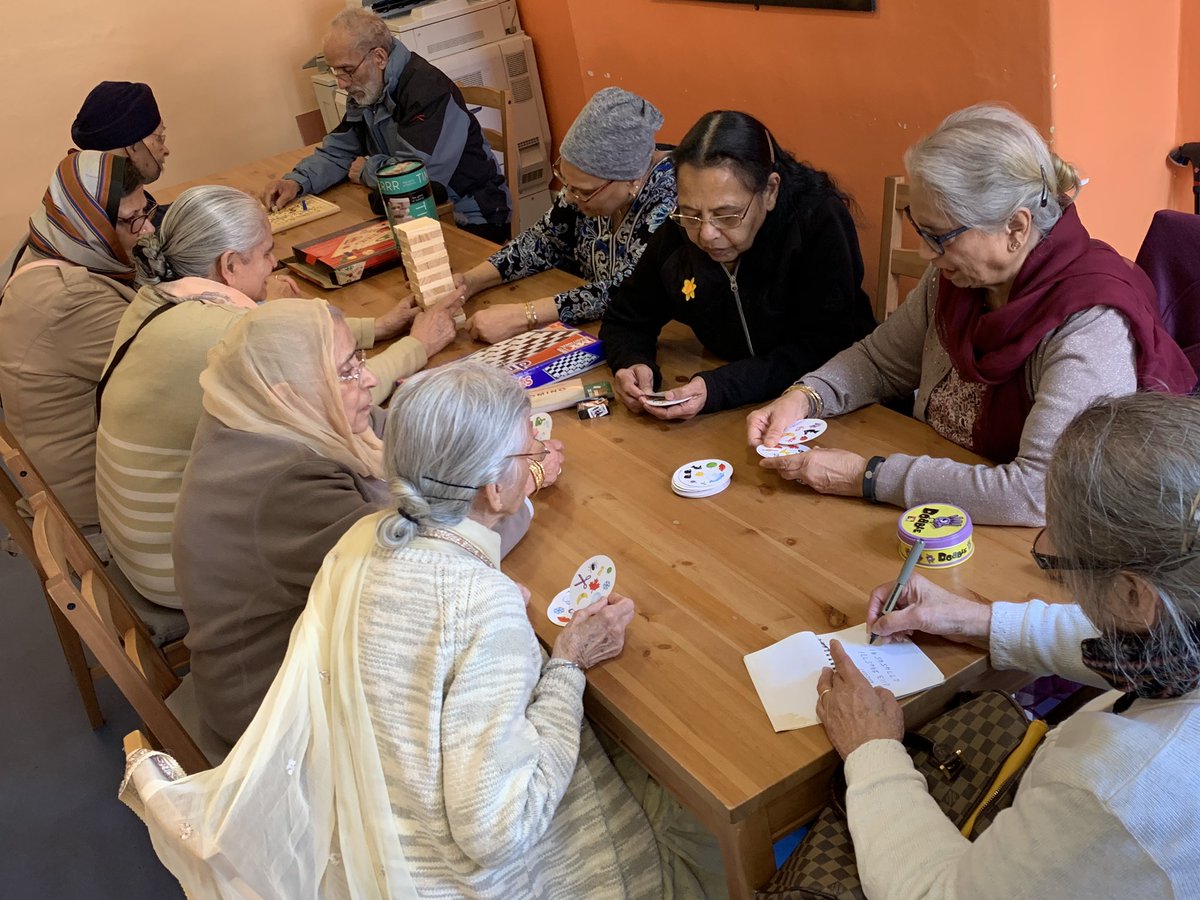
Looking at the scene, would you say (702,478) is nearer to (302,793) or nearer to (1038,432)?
(1038,432)

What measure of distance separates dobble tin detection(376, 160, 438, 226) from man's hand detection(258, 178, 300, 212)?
3.63 ft

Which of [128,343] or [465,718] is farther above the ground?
[128,343]

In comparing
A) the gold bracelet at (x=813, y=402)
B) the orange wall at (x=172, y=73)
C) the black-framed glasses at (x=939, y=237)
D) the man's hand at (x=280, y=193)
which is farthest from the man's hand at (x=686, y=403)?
the orange wall at (x=172, y=73)

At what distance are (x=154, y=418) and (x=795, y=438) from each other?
54.9 inches

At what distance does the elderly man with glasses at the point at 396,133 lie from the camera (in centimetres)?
398

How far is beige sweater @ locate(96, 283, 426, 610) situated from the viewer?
234cm

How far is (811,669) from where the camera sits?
152 centimetres

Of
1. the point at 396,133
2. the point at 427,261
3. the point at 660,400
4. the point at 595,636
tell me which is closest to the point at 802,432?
the point at 660,400

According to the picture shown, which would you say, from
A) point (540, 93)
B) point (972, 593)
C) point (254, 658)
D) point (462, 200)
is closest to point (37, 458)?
point (254, 658)

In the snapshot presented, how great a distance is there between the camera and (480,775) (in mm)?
1397

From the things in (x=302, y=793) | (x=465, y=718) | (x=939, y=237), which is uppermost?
(x=939, y=237)

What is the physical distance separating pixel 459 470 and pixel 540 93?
175 inches

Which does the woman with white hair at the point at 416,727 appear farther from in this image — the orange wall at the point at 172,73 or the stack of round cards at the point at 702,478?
the orange wall at the point at 172,73

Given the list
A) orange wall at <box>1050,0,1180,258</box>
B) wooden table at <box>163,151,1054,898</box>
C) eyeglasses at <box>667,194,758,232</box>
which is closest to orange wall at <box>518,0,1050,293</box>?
orange wall at <box>1050,0,1180,258</box>
